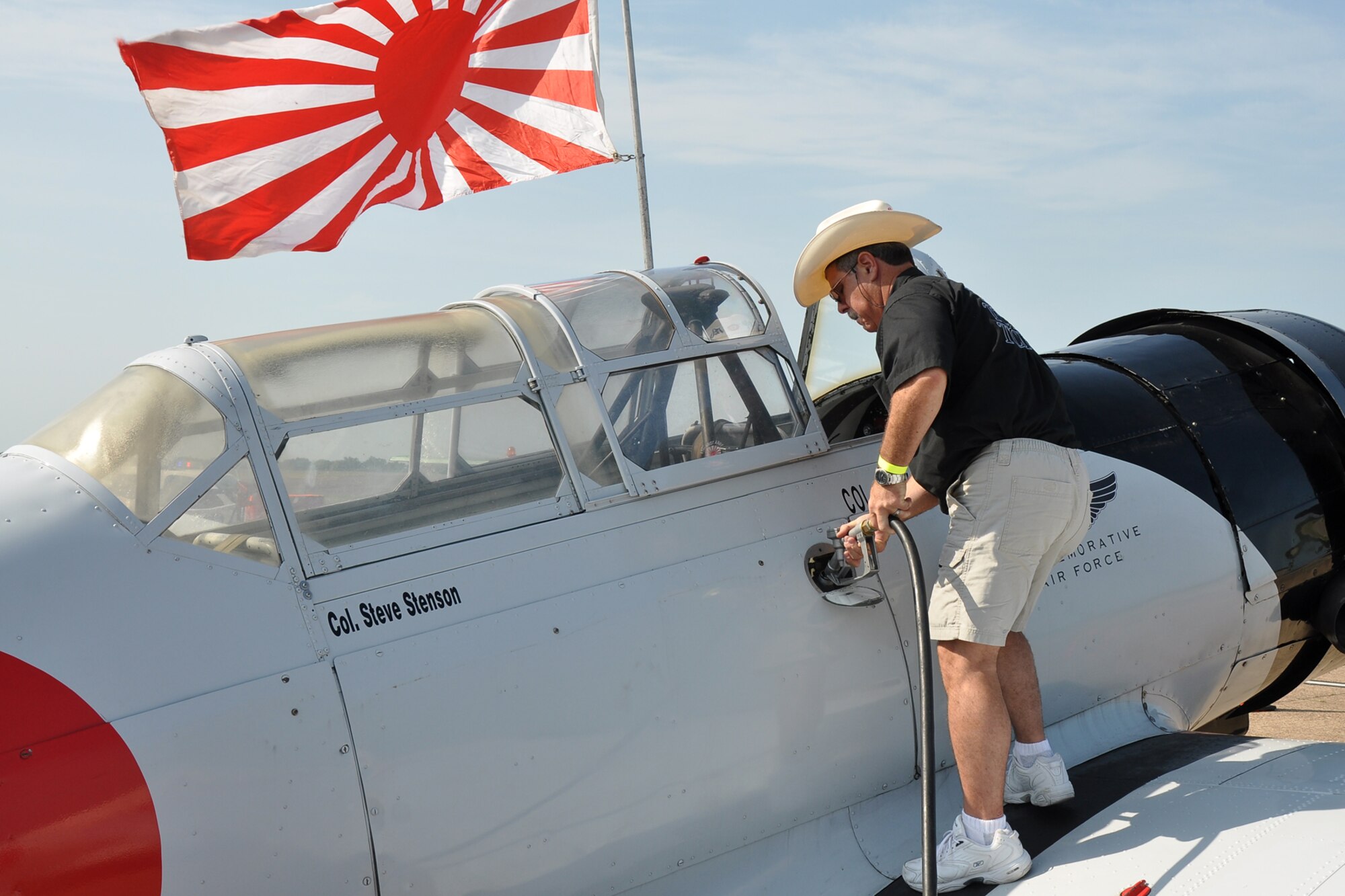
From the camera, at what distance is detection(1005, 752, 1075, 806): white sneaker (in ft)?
11.6

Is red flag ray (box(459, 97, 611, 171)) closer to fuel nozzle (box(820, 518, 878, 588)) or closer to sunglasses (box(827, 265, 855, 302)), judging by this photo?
sunglasses (box(827, 265, 855, 302))

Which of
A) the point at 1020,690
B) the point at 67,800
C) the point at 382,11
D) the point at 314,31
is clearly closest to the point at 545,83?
the point at 382,11

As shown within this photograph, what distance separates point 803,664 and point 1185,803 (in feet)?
4.19

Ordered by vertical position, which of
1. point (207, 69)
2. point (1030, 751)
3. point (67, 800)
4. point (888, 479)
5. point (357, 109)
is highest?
point (207, 69)

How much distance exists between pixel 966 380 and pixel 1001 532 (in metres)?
0.48

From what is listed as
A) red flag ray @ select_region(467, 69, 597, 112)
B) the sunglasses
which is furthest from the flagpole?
the sunglasses

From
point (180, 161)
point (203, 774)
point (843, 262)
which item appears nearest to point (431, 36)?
point (180, 161)

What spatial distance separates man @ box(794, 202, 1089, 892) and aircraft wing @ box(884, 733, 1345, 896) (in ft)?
0.45

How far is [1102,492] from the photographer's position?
4.19 metres

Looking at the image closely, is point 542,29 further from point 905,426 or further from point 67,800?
point 67,800

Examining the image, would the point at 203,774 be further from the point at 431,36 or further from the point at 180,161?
the point at 431,36

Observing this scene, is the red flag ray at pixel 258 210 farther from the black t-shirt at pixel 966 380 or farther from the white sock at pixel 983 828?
the white sock at pixel 983 828

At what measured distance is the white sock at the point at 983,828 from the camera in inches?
125

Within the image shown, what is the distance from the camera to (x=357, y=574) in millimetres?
2889
